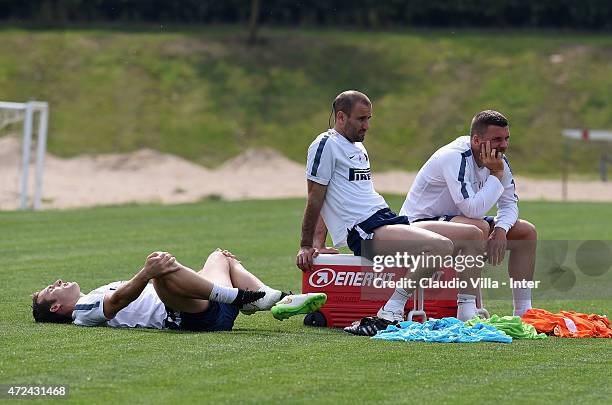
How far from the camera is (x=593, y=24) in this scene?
164 ft

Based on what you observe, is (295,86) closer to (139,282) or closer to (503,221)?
(503,221)

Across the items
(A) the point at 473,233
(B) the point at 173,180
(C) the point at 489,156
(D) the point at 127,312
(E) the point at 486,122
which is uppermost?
(E) the point at 486,122

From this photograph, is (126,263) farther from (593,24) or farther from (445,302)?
(593,24)

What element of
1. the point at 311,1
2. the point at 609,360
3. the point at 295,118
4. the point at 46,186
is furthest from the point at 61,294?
the point at 311,1

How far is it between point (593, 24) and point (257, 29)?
1319 cm

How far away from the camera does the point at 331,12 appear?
167 feet

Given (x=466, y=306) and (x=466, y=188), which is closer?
(x=466, y=306)

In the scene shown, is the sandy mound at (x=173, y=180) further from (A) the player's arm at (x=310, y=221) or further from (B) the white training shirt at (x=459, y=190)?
(A) the player's arm at (x=310, y=221)

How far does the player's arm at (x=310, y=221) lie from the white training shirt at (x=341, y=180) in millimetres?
65

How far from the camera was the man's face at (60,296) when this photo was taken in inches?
375

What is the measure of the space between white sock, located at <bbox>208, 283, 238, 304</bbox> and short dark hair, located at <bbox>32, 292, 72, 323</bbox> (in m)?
1.17

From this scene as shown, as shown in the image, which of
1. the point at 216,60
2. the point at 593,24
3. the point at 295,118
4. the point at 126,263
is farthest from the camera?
the point at 593,24

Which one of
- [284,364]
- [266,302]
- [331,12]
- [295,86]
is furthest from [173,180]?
[284,364]

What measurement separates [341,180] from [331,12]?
41.7 m
